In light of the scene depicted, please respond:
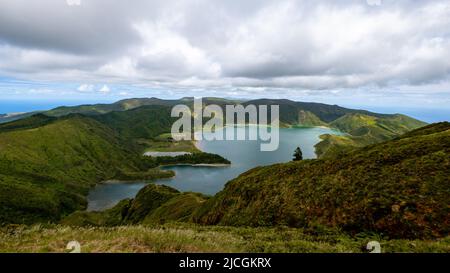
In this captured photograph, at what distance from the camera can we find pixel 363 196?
86.6ft

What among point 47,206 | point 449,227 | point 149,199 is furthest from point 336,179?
point 47,206

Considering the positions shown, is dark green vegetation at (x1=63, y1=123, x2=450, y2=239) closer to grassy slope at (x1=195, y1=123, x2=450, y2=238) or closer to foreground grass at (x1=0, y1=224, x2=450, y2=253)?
grassy slope at (x1=195, y1=123, x2=450, y2=238)

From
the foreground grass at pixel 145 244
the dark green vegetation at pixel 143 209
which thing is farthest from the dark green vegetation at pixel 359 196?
the dark green vegetation at pixel 143 209

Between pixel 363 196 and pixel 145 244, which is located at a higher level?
pixel 145 244

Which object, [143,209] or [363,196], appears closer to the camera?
[363,196]

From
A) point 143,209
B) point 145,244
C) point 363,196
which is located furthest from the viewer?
point 143,209

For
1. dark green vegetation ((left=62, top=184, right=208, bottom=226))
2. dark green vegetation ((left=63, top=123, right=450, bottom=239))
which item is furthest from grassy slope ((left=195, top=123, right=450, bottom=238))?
dark green vegetation ((left=62, top=184, right=208, bottom=226))

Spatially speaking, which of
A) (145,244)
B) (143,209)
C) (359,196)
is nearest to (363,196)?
(359,196)

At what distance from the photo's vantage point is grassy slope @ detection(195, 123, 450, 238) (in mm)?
21109

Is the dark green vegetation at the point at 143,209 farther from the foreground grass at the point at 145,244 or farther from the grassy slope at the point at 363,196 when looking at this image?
the foreground grass at the point at 145,244

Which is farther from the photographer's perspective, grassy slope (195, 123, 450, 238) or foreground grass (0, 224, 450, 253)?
grassy slope (195, 123, 450, 238)

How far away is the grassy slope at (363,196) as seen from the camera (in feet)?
69.3

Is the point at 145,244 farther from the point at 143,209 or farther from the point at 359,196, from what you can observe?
the point at 143,209
